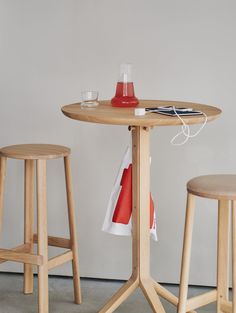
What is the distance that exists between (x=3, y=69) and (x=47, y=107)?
35 cm

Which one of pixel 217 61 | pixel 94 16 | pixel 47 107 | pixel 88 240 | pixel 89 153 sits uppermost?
pixel 94 16

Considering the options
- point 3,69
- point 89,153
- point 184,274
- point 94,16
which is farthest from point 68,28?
point 184,274

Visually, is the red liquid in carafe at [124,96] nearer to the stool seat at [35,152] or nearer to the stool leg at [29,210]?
the stool seat at [35,152]

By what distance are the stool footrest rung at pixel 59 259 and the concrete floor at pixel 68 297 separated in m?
0.25

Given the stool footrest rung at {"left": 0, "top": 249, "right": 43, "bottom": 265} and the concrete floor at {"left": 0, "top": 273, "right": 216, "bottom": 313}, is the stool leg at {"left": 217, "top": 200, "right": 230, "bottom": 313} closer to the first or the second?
the concrete floor at {"left": 0, "top": 273, "right": 216, "bottom": 313}

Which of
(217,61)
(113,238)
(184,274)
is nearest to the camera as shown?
(184,274)

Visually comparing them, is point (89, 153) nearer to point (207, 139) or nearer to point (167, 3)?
point (207, 139)

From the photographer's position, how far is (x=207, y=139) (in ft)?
12.8

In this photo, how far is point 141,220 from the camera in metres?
3.34

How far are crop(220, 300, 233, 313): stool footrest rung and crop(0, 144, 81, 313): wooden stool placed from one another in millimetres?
900

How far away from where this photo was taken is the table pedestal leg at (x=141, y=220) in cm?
330

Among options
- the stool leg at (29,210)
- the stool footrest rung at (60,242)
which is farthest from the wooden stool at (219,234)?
the stool leg at (29,210)

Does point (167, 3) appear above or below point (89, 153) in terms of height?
above

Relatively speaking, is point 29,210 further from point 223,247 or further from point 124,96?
point 223,247
